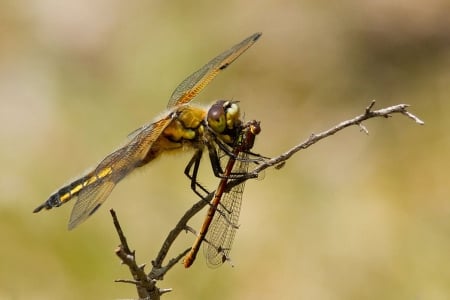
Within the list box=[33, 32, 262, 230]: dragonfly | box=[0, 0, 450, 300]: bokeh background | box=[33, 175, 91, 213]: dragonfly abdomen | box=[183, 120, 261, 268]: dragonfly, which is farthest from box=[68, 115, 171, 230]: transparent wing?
box=[0, 0, 450, 300]: bokeh background

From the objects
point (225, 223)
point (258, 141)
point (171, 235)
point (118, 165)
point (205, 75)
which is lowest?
point (171, 235)

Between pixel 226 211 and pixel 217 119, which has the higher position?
pixel 217 119

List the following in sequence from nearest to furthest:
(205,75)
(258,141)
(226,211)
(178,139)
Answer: (226,211)
(178,139)
(205,75)
(258,141)

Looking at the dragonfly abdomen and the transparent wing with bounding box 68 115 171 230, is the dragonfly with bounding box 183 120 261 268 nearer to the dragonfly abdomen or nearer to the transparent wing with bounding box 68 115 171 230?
the transparent wing with bounding box 68 115 171 230

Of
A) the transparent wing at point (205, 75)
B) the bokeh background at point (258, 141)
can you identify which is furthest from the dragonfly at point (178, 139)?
the bokeh background at point (258, 141)

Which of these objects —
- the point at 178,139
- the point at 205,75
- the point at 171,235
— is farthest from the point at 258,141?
the point at 171,235

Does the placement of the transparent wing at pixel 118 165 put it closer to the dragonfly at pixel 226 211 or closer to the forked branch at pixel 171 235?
the dragonfly at pixel 226 211

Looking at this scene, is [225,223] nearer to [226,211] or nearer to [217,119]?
[226,211]

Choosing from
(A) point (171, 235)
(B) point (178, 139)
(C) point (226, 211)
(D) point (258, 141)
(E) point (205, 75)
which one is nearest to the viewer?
(A) point (171, 235)

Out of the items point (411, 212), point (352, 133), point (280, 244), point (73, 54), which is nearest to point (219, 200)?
point (280, 244)
